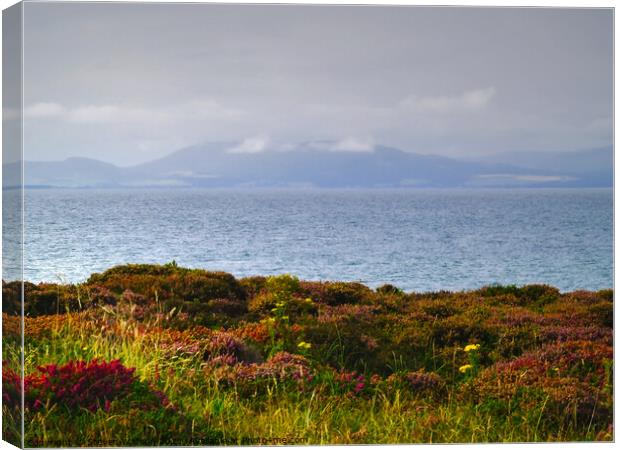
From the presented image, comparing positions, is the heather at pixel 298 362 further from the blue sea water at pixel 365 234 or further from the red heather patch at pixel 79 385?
the blue sea water at pixel 365 234

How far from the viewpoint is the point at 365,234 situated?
1016cm

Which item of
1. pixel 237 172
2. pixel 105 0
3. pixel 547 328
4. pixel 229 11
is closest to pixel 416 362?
pixel 547 328

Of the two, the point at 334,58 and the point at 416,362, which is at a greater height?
the point at 334,58

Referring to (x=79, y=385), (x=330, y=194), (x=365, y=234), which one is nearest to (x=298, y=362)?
(x=365, y=234)

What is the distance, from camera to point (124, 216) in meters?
9.84

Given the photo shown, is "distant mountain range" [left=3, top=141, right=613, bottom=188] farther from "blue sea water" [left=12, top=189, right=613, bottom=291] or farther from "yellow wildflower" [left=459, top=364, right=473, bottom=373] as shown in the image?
"yellow wildflower" [left=459, top=364, right=473, bottom=373]

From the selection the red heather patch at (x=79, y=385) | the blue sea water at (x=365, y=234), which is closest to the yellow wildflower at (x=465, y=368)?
the blue sea water at (x=365, y=234)

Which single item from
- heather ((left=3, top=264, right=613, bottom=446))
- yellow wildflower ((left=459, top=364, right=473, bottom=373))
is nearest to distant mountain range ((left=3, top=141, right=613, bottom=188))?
heather ((left=3, top=264, right=613, bottom=446))

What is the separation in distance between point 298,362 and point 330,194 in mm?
1899

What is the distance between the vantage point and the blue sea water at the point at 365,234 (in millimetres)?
9922

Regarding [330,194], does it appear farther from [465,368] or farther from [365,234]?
[465,368]

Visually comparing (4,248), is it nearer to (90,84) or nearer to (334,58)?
(90,84)

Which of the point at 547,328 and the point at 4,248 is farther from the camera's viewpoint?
the point at 547,328

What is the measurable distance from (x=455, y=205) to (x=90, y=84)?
403 cm
